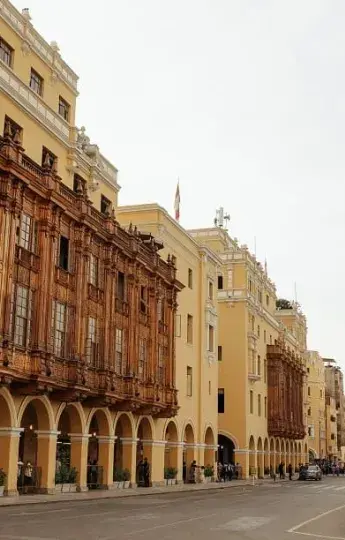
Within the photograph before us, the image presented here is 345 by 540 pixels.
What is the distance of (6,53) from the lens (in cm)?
3369

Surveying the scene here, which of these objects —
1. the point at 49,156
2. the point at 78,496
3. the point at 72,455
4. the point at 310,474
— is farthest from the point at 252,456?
the point at 49,156

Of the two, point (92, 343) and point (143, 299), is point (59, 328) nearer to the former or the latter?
point (92, 343)

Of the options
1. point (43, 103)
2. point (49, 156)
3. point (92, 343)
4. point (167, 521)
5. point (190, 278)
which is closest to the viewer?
point (167, 521)

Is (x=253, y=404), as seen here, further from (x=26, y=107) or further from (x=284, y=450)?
(x=26, y=107)

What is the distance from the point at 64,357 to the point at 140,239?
13.0 metres

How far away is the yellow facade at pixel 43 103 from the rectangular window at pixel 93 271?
4.38 metres

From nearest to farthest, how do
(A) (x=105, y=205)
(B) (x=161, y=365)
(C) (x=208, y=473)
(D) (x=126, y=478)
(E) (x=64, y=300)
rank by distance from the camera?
1. (E) (x=64, y=300)
2. (D) (x=126, y=478)
3. (A) (x=105, y=205)
4. (B) (x=161, y=365)
5. (C) (x=208, y=473)

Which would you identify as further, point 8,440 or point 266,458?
point 266,458

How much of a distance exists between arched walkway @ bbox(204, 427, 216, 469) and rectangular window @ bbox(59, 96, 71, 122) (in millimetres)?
28219

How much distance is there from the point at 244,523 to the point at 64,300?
51.0ft

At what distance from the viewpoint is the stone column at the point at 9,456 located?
92.9ft

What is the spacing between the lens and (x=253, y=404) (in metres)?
71.0

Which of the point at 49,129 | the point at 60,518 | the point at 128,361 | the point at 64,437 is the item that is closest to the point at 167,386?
the point at 128,361

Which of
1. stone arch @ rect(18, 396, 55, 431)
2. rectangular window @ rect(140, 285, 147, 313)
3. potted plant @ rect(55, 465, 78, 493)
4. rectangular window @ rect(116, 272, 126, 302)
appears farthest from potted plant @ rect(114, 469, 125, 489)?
rectangular window @ rect(140, 285, 147, 313)
